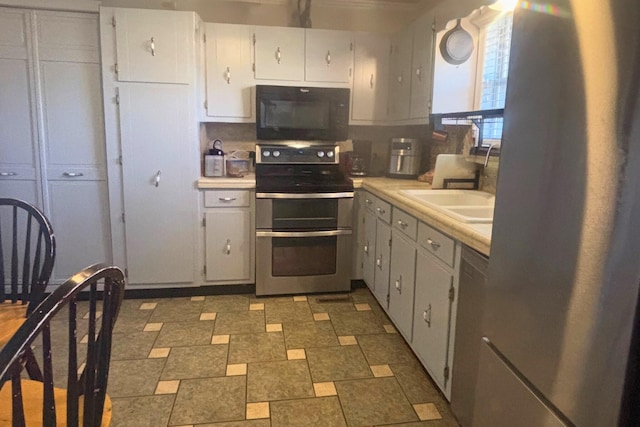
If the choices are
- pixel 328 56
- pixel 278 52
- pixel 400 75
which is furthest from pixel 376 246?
pixel 278 52

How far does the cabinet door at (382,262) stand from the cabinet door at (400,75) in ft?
3.00

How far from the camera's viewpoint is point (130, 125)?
10.2ft

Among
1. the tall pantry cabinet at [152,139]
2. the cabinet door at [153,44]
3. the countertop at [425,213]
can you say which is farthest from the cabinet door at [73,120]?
the countertop at [425,213]

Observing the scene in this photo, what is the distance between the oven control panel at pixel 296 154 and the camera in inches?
140

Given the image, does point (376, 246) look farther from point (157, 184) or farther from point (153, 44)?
point (153, 44)

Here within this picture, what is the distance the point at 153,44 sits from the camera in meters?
3.06

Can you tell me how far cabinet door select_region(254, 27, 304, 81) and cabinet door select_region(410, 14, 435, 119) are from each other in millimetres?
898

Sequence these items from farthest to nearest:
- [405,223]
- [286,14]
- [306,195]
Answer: [286,14]
[306,195]
[405,223]

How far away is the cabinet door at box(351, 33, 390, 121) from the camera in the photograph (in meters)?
3.59

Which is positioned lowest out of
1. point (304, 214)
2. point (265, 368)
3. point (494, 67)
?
point (265, 368)

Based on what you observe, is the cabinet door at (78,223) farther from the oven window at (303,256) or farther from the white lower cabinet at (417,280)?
the white lower cabinet at (417,280)

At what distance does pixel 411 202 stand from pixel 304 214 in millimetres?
1095

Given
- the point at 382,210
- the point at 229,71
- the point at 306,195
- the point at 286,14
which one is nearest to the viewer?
the point at 382,210

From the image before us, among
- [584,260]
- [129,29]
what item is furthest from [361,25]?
[584,260]
